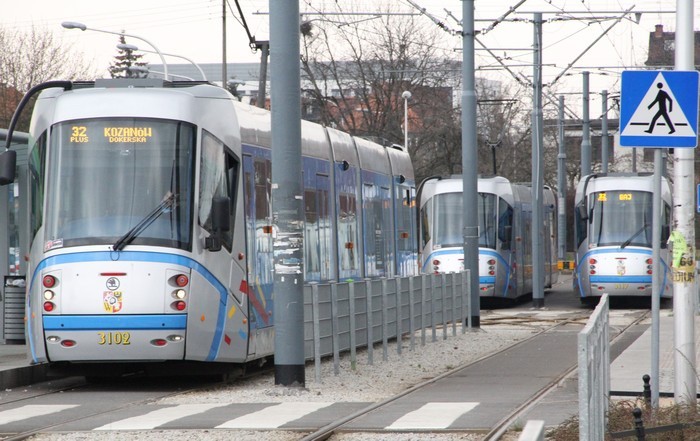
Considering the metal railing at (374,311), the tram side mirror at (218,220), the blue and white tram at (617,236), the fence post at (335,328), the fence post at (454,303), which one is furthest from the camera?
the blue and white tram at (617,236)

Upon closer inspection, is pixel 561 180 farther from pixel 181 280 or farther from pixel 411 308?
pixel 181 280

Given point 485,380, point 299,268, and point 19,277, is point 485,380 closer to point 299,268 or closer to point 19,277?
point 299,268

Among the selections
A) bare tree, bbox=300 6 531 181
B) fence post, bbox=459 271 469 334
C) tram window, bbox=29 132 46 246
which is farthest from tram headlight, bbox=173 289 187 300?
bare tree, bbox=300 6 531 181

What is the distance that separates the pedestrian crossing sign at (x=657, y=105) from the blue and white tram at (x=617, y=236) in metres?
22.7

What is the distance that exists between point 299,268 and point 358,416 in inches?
113

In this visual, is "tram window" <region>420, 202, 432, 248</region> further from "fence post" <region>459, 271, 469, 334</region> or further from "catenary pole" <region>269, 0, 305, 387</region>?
"catenary pole" <region>269, 0, 305, 387</region>

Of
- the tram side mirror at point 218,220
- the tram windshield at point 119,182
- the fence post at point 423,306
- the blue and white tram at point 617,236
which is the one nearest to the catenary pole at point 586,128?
the blue and white tram at point 617,236

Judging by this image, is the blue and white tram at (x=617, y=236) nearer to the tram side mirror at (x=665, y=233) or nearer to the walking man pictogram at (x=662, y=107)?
the tram side mirror at (x=665, y=233)

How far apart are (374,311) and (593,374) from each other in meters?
11.3

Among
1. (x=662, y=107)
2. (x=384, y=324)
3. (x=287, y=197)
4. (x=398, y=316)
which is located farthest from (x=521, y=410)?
(x=398, y=316)

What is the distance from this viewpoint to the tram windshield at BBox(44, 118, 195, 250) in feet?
46.8

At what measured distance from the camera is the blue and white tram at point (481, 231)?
3406 centimetres

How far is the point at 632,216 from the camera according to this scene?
33562 mm

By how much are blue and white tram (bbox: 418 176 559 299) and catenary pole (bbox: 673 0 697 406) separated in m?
22.7
